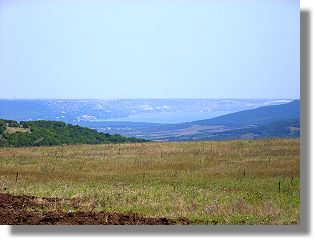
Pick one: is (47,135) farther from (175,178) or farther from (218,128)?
(218,128)

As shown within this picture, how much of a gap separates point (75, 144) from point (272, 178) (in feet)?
13.1

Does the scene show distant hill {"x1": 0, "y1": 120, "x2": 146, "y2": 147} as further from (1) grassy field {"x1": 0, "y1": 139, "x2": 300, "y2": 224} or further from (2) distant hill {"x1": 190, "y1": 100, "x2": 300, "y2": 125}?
(2) distant hill {"x1": 190, "y1": 100, "x2": 300, "y2": 125}

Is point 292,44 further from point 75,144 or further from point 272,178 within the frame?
point 75,144

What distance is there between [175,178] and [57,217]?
2.28 meters

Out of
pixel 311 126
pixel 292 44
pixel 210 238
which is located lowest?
pixel 210 238

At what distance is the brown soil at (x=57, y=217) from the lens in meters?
11.6

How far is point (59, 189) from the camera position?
509 inches

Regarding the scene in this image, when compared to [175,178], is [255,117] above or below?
above

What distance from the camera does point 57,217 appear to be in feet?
38.6

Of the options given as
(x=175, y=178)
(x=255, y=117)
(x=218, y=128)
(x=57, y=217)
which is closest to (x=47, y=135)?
(x=175, y=178)

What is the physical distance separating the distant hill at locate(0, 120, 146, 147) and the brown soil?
1779 mm

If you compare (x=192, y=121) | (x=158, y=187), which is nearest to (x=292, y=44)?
(x=192, y=121)

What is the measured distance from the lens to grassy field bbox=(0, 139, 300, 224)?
11.9 m

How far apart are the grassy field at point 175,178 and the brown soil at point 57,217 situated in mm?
280
